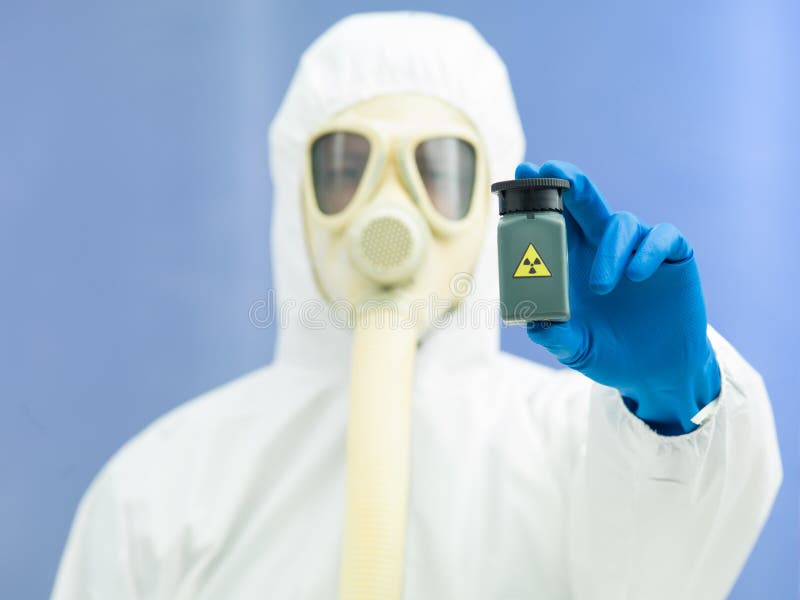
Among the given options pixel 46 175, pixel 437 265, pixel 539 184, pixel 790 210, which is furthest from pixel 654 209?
pixel 46 175

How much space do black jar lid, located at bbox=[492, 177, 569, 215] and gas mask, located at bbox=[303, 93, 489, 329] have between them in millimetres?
420

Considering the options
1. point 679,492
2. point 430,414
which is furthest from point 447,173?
point 679,492

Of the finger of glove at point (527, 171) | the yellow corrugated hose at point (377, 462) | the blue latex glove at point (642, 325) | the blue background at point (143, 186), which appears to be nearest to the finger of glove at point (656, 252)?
the blue latex glove at point (642, 325)

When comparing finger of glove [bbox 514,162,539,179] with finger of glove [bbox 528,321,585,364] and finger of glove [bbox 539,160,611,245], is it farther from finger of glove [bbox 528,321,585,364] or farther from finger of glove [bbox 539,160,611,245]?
finger of glove [bbox 528,321,585,364]

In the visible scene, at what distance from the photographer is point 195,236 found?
1.81 m

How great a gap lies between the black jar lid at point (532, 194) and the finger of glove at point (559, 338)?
0.33ft

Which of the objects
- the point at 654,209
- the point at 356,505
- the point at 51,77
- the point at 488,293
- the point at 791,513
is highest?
the point at 51,77

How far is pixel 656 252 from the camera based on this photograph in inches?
33.3

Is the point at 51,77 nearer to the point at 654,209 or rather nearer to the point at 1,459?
the point at 1,459

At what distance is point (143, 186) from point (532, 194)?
116 centimetres

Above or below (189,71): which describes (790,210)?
below

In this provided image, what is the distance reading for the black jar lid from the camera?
806 millimetres

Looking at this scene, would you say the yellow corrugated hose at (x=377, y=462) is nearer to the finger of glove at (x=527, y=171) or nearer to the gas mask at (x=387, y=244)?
the gas mask at (x=387, y=244)

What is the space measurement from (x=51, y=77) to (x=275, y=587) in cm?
108
